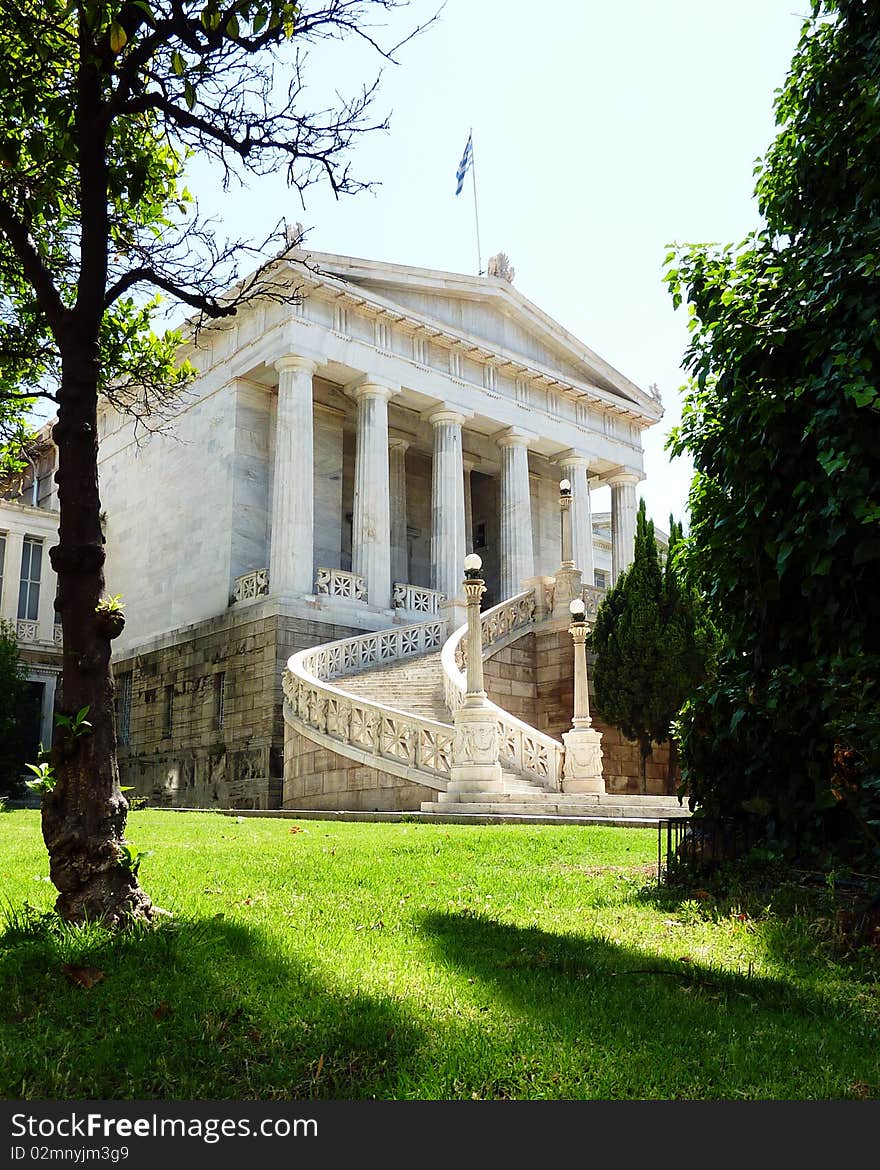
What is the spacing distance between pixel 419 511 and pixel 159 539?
32.3 feet

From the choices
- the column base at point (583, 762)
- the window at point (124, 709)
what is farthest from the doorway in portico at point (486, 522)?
Answer: the column base at point (583, 762)

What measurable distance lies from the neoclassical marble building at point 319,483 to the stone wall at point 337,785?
383cm

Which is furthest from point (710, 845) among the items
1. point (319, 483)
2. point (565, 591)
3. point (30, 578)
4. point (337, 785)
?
point (30, 578)

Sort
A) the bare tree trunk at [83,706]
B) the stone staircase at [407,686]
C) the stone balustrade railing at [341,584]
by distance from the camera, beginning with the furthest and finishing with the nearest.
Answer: the stone balustrade railing at [341,584], the stone staircase at [407,686], the bare tree trunk at [83,706]

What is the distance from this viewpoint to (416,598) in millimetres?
30719

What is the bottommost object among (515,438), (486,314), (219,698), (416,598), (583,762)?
(583,762)

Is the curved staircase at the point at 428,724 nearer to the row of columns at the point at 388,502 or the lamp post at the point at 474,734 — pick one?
the lamp post at the point at 474,734

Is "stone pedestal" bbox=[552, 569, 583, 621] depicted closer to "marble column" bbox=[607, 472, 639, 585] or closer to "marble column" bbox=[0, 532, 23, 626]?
"marble column" bbox=[607, 472, 639, 585]

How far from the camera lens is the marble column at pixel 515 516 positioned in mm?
33812

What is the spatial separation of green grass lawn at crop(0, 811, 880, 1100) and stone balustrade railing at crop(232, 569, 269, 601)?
20387mm

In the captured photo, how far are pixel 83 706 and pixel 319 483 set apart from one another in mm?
27380

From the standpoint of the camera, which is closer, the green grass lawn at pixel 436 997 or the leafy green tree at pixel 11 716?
the green grass lawn at pixel 436 997

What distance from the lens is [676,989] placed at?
4953 millimetres

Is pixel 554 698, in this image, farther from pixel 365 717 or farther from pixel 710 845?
pixel 710 845
